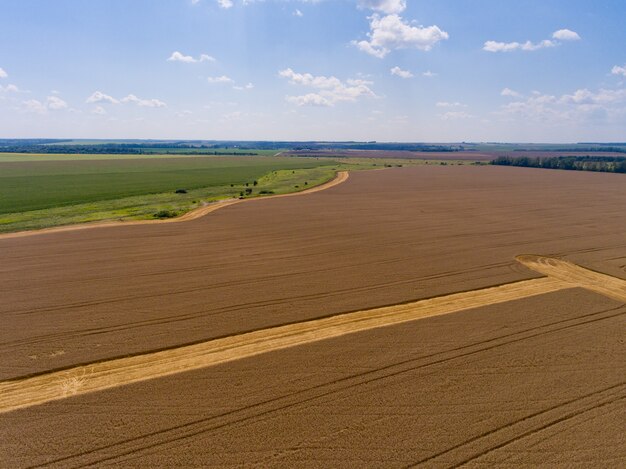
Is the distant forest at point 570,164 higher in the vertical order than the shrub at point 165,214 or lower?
higher

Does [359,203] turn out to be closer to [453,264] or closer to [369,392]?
[453,264]

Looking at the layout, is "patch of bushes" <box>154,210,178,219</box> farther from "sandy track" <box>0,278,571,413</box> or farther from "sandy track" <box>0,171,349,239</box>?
"sandy track" <box>0,278,571,413</box>

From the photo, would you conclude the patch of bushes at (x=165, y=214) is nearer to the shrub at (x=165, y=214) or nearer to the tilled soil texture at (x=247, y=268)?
the shrub at (x=165, y=214)

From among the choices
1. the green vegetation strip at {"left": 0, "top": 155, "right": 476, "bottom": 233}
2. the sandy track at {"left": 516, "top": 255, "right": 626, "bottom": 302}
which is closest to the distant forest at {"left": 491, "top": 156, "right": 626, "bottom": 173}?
the green vegetation strip at {"left": 0, "top": 155, "right": 476, "bottom": 233}

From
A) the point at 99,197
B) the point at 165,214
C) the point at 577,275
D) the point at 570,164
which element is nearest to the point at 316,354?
the point at 577,275

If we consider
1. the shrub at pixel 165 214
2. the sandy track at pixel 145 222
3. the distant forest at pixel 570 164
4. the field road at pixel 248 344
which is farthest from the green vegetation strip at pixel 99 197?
the distant forest at pixel 570 164

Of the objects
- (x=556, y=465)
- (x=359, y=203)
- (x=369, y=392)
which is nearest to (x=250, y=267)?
(x=369, y=392)

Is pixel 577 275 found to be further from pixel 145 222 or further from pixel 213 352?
pixel 145 222
